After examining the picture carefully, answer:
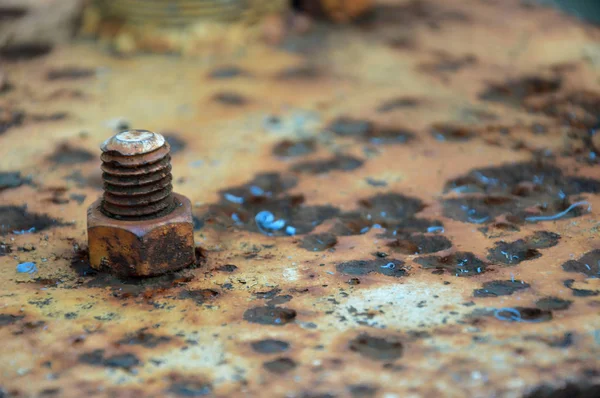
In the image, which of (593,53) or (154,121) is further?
(593,53)

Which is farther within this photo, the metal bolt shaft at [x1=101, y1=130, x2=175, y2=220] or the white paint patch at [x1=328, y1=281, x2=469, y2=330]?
the metal bolt shaft at [x1=101, y1=130, x2=175, y2=220]

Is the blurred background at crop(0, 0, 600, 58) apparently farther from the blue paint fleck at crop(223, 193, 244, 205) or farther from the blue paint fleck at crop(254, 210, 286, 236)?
the blue paint fleck at crop(254, 210, 286, 236)

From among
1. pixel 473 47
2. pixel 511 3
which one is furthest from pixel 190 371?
pixel 511 3

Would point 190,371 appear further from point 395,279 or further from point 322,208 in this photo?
point 322,208

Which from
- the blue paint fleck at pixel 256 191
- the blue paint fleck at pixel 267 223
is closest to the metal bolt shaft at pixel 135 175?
the blue paint fleck at pixel 267 223

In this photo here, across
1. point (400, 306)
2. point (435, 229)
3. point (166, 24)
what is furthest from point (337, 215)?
point (166, 24)

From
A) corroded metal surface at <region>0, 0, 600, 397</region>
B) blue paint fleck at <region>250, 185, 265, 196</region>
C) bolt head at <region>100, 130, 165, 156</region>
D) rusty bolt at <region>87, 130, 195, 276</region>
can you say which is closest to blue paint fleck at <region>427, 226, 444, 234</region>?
corroded metal surface at <region>0, 0, 600, 397</region>

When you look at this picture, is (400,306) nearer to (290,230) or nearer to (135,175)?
(290,230)
